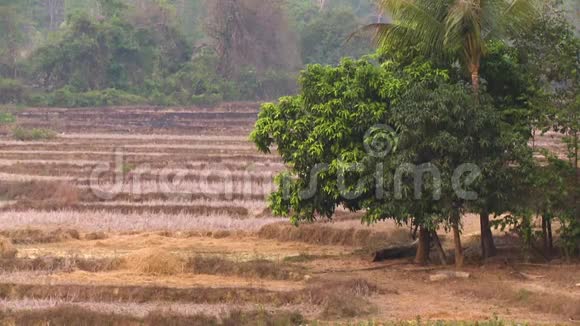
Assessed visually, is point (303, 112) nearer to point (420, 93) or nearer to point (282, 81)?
point (420, 93)

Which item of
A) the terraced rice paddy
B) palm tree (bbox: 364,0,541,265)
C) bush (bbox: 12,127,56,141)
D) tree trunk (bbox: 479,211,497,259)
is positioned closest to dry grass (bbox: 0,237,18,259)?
the terraced rice paddy

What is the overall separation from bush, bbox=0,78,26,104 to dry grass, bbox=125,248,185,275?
3823 cm

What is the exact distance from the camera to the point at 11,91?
51344mm

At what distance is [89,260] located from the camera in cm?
1584

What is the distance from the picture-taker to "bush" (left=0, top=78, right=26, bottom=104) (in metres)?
50.8

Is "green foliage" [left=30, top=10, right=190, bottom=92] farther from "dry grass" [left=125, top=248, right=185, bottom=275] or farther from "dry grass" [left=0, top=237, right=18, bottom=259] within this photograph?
"dry grass" [left=125, top=248, right=185, bottom=275]

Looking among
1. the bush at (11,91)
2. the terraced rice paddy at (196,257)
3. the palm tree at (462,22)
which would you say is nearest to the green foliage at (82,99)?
the bush at (11,91)

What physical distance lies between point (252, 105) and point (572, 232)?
39.4 m

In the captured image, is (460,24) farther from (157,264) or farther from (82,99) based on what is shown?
(82,99)

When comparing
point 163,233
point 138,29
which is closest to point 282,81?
point 138,29

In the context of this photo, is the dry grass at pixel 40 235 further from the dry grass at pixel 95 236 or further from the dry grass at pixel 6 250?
the dry grass at pixel 6 250

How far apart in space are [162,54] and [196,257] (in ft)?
137

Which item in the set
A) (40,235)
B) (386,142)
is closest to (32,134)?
(40,235)

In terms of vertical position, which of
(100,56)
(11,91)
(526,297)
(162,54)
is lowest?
(526,297)
